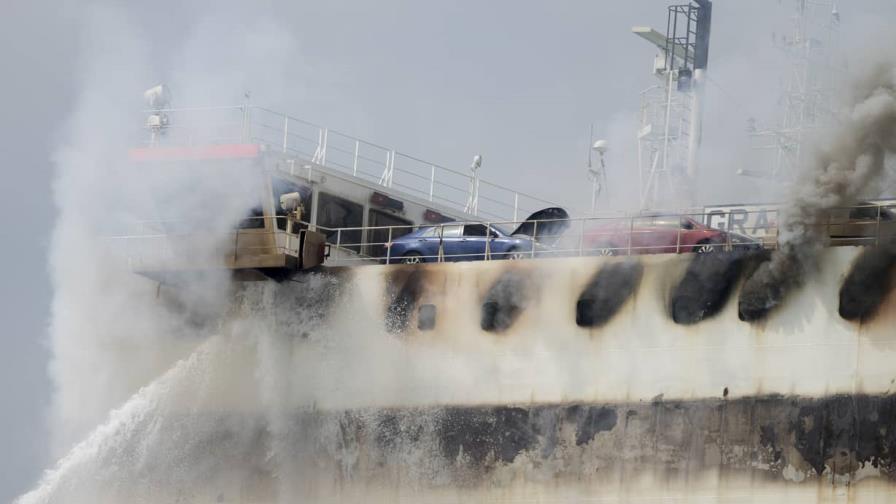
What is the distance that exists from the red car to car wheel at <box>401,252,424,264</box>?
3.73m

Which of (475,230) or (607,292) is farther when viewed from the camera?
(475,230)

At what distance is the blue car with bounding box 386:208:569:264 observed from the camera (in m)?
30.0

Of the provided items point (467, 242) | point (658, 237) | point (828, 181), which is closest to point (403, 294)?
point (467, 242)

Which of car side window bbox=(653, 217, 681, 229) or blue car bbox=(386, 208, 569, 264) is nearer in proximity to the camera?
car side window bbox=(653, 217, 681, 229)

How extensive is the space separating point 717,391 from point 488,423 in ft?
14.4

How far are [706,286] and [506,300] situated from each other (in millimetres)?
3913

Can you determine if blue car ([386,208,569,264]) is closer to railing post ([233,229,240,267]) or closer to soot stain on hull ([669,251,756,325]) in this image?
railing post ([233,229,240,267])

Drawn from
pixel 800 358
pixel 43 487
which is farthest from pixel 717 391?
pixel 43 487

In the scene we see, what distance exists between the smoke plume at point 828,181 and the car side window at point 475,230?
23.2ft

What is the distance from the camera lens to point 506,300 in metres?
27.5

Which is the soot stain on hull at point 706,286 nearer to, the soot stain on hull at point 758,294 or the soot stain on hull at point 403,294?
the soot stain on hull at point 758,294

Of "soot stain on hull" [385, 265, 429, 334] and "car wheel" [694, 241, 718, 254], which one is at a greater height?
"car wheel" [694, 241, 718, 254]

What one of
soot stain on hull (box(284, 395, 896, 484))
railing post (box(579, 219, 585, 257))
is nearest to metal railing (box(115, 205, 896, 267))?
railing post (box(579, 219, 585, 257))

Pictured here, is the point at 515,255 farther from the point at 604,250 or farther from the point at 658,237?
the point at 658,237
